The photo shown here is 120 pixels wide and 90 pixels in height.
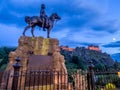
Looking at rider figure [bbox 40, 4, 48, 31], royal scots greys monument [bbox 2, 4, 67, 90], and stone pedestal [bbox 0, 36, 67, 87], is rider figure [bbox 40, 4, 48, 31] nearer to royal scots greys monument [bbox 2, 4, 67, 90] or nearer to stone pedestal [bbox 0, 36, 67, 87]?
royal scots greys monument [bbox 2, 4, 67, 90]

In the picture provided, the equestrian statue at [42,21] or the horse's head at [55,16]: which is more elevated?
the horse's head at [55,16]

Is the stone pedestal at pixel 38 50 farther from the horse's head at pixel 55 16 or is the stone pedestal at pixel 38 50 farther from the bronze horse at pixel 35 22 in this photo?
the horse's head at pixel 55 16

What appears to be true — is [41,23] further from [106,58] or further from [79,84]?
[106,58]

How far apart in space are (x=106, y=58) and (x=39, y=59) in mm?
63162

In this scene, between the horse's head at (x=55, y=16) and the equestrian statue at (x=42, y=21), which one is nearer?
the equestrian statue at (x=42, y=21)

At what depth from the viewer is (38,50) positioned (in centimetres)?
780

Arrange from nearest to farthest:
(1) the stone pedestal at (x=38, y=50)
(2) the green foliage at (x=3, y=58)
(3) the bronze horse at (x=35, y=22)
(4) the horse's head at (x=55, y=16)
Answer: (1) the stone pedestal at (x=38, y=50), (3) the bronze horse at (x=35, y=22), (4) the horse's head at (x=55, y=16), (2) the green foliage at (x=3, y=58)

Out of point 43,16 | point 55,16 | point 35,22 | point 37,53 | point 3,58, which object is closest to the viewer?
point 37,53

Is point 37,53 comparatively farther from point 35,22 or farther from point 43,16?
point 43,16

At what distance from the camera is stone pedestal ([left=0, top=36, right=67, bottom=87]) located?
7.55 metres

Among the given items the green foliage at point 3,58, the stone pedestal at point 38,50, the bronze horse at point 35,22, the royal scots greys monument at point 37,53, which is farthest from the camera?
the green foliage at point 3,58

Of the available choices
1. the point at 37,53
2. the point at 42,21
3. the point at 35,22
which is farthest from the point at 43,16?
the point at 37,53

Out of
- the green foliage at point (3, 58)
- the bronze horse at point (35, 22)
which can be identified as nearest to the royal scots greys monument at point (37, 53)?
the bronze horse at point (35, 22)

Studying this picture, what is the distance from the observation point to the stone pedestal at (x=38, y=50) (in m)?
7.55
